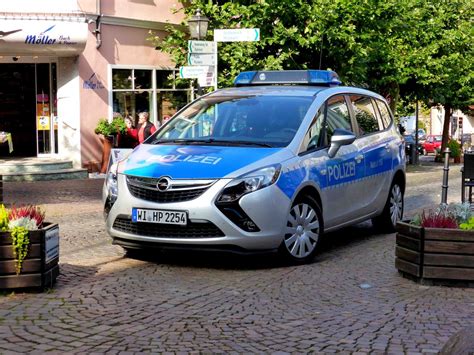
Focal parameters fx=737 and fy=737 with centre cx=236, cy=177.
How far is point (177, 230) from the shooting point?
6.92 m

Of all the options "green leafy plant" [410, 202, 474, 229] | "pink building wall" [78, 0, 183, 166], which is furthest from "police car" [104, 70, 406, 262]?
"pink building wall" [78, 0, 183, 166]

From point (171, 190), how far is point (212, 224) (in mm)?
502

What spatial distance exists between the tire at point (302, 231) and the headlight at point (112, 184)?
1.75m

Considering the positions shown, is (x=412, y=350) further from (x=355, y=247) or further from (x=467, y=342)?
(x=355, y=247)

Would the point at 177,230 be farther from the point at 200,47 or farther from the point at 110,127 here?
the point at 110,127

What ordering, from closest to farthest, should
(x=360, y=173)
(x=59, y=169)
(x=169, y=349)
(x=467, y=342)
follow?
1. (x=467, y=342)
2. (x=169, y=349)
3. (x=360, y=173)
4. (x=59, y=169)

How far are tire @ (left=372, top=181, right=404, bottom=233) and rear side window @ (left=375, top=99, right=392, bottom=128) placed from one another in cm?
81

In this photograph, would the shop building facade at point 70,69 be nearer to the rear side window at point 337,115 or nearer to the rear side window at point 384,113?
the rear side window at point 384,113

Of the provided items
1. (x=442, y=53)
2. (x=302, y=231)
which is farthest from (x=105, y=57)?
(x=442, y=53)

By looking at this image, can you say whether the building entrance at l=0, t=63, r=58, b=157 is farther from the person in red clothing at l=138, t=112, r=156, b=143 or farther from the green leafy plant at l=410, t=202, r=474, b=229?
the green leafy plant at l=410, t=202, r=474, b=229

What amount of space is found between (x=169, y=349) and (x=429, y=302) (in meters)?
2.36

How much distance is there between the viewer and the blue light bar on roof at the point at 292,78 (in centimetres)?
910

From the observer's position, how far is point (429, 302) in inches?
233

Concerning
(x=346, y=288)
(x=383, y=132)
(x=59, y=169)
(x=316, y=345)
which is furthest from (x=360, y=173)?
(x=59, y=169)
